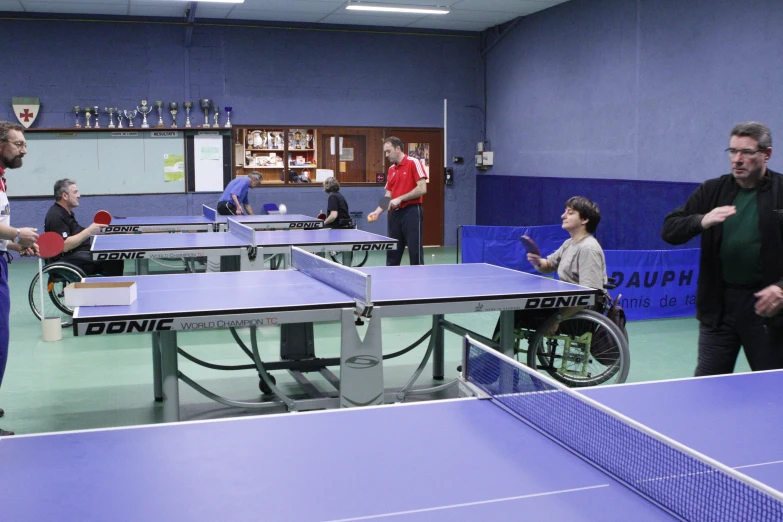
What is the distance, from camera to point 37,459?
5.67 feet

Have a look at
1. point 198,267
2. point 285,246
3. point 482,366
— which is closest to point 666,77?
point 285,246

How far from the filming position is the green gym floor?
4.37 metres

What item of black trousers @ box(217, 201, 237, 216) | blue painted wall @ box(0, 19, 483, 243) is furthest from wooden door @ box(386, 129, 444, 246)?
black trousers @ box(217, 201, 237, 216)

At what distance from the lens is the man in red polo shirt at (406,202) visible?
24.9ft

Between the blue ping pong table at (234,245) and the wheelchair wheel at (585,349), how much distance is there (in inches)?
82.9

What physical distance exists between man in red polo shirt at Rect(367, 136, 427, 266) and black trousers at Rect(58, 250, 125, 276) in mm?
2343

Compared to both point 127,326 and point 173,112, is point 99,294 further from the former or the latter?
point 173,112

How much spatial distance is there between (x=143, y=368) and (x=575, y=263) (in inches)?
115

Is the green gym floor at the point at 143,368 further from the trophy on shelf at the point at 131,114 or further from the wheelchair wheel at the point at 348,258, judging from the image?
the trophy on shelf at the point at 131,114

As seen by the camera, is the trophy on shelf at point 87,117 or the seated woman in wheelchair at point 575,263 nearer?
the seated woman in wheelchair at point 575,263

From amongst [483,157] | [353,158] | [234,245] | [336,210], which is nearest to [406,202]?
[336,210]

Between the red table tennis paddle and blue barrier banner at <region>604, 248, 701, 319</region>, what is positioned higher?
the red table tennis paddle

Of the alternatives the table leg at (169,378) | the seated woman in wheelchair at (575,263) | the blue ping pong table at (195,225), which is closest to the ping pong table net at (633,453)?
the table leg at (169,378)

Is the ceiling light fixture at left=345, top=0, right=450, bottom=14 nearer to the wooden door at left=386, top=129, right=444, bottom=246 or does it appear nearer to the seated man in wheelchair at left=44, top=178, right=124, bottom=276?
the wooden door at left=386, top=129, right=444, bottom=246
